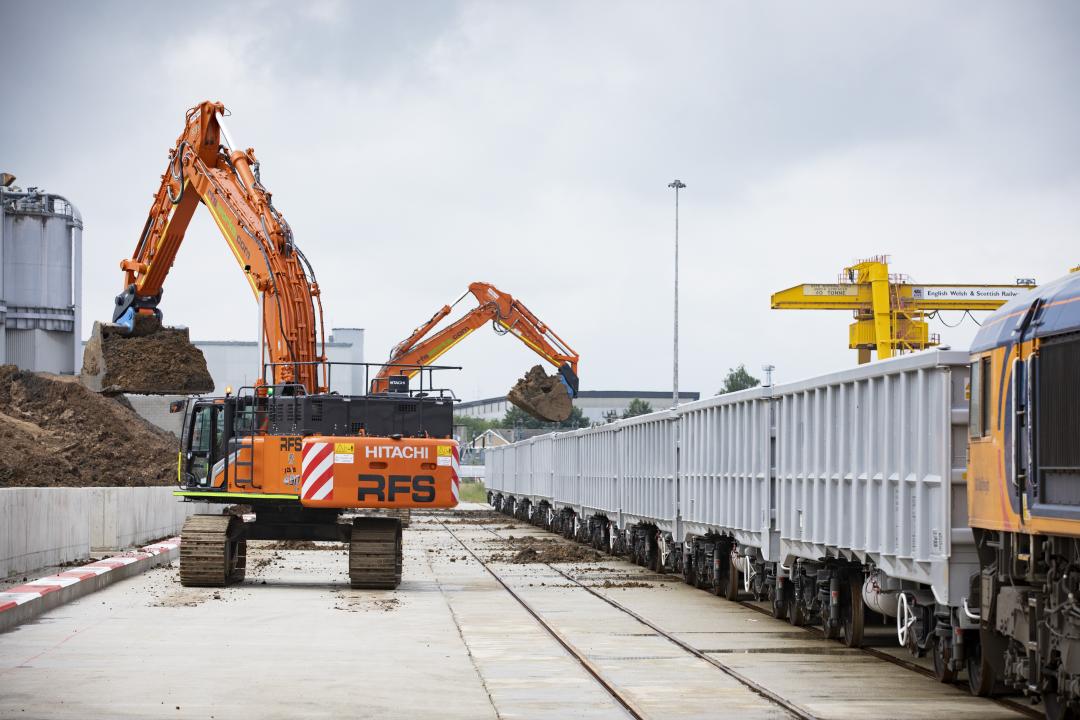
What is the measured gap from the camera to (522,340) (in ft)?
161

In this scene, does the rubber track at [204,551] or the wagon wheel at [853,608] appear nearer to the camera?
the wagon wheel at [853,608]

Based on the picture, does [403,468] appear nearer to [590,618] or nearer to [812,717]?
[590,618]

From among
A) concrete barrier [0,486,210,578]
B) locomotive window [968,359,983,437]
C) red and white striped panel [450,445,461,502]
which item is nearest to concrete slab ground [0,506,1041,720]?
concrete barrier [0,486,210,578]

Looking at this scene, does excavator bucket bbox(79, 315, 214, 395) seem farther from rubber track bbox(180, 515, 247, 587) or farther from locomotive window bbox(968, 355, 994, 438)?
locomotive window bbox(968, 355, 994, 438)

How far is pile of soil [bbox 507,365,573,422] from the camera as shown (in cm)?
4797

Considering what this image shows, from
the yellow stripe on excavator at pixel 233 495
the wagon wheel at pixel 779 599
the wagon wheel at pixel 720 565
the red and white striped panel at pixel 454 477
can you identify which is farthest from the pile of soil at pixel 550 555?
the wagon wheel at pixel 779 599

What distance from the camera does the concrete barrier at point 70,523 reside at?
2133 cm

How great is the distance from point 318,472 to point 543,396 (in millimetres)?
25130

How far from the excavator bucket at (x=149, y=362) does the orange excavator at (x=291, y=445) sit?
7.71 meters

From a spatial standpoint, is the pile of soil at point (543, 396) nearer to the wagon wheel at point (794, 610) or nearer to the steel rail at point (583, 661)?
the steel rail at point (583, 661)

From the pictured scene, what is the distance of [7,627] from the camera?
17.0 meters

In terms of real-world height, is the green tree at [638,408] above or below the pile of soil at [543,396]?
above

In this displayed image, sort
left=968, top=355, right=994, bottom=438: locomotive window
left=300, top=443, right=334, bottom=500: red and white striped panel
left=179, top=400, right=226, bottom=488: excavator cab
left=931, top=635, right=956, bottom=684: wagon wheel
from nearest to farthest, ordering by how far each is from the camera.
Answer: left=968, top=355, right=994, bottom=438: locomotive window < left=931, top=635, right=956, bottom=684: wagon wheel < left=300, top=443, right=334, bottom=500: red and white striped panel < left=179, top=400, right=226, bottom=488: excavator cab

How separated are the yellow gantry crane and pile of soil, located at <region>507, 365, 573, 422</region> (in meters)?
13.9
